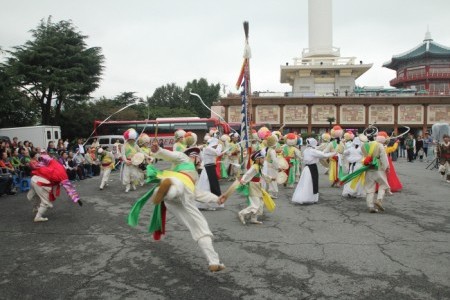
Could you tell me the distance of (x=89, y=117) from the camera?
3092cm

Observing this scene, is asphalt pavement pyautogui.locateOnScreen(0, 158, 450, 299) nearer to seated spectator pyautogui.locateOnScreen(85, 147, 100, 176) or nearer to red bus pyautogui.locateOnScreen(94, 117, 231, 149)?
seated spectator pyautogui.locateOnScreen(85, 147, 100, 176)

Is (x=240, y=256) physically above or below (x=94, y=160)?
below

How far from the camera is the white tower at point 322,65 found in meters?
43.7

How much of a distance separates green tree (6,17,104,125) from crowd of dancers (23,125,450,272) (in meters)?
16.3

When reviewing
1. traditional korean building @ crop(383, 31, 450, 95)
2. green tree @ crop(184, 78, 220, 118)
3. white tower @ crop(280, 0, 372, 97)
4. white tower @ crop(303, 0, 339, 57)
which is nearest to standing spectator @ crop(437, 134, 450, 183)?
white tower @ crop(280, 0, 372, 97)

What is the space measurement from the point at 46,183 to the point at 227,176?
7.51 m

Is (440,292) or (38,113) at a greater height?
(38,113)

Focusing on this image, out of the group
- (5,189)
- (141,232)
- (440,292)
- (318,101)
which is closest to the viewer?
(440,292)

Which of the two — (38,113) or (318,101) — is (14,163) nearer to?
(38,113)

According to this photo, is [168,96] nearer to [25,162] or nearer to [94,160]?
[94,160]

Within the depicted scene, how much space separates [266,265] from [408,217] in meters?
3.99

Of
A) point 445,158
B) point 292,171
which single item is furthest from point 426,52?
point 292,171

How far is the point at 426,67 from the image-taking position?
160 feet

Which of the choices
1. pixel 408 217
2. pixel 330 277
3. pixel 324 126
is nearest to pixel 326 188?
pixel 408 217
